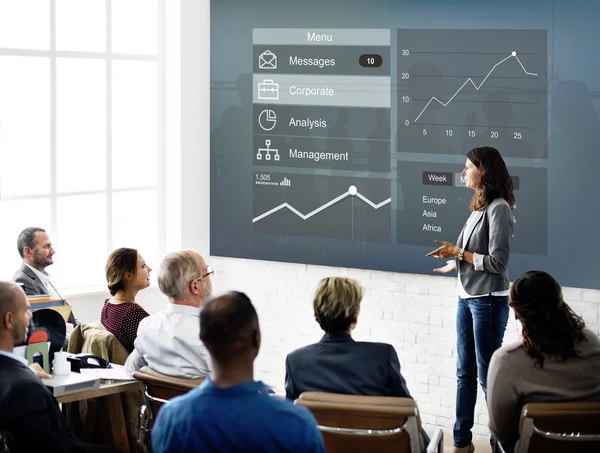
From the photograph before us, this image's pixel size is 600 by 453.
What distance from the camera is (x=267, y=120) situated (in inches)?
261

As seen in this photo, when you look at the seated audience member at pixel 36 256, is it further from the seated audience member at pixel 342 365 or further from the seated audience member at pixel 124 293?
the seated audience member at pixel 342 365

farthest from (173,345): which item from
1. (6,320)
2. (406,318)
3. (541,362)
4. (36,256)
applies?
(406,318)

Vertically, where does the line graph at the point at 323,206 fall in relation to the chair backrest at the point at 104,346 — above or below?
above

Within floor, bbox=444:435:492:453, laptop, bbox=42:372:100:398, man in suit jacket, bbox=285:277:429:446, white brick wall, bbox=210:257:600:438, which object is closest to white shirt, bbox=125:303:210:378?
laptop, bbox=42:372:100:398

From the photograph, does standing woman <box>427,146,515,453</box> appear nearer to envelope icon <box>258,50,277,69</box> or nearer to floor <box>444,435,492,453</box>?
floor <box>444,435,492,453</box>

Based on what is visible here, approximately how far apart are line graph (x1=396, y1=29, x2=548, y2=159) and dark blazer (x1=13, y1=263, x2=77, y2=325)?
237cm

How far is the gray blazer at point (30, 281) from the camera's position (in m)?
5.53

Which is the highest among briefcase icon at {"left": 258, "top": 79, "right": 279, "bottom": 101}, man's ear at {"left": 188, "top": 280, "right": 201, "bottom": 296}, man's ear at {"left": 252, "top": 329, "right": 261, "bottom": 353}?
briefcase icon at {"left": 258, "top": 79, "right": 279, "bottom": 101}

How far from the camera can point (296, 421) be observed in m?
2.36

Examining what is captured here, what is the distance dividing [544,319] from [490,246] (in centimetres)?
160

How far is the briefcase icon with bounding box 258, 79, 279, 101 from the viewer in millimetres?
6590

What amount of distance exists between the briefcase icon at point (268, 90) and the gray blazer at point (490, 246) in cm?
194

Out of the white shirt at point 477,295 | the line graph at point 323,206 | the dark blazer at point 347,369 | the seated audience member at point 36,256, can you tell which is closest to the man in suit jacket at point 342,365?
the dark blazer at point 347,369

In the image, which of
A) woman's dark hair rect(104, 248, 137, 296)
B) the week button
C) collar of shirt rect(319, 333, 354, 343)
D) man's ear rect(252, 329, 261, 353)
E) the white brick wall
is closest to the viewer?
man's ear rect(252, 329, 261, 353)
